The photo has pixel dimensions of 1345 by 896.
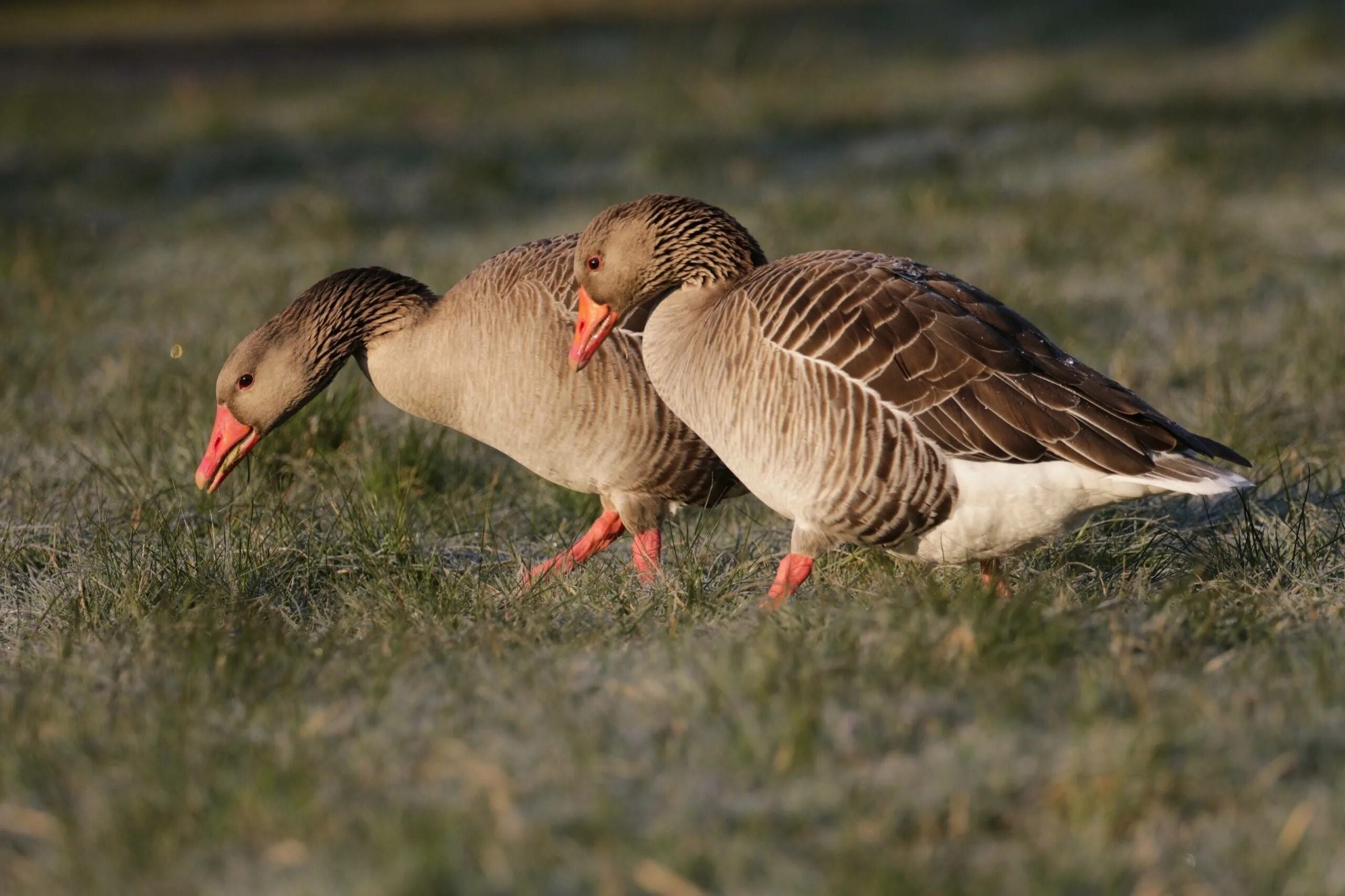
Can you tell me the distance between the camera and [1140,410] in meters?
4.17

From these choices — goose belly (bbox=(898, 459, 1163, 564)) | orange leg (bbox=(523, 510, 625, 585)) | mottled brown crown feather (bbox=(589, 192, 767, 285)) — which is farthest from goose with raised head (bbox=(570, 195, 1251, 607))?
orange leg (bbox=(523, 510, 625, 585))

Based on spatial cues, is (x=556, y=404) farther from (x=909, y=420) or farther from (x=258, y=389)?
(x=909, y=420)

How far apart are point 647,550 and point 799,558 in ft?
2.79

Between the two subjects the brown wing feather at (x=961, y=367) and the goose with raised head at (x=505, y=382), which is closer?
the brown wing feather at (x=961, y=367)

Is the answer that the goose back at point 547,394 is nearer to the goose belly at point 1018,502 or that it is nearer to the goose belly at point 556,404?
the goose belly at point 556,404

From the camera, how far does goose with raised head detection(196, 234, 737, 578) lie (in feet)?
16.7

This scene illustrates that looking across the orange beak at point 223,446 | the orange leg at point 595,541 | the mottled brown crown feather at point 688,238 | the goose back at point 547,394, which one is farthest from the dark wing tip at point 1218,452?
the orange beak at point 223,446

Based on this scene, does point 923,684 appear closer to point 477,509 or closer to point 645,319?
point 645,319

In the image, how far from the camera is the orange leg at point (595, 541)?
504 cm

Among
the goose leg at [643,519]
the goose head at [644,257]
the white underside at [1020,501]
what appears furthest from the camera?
the goose leg at [643,519]

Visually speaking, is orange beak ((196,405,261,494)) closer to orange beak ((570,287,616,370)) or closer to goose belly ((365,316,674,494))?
goose belly ((365,316,674,494))

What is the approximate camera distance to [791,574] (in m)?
4.53

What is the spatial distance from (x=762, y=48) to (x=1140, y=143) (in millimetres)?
7274

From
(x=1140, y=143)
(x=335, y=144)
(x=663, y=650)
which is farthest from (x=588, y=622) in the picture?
(x=335, y=144)
